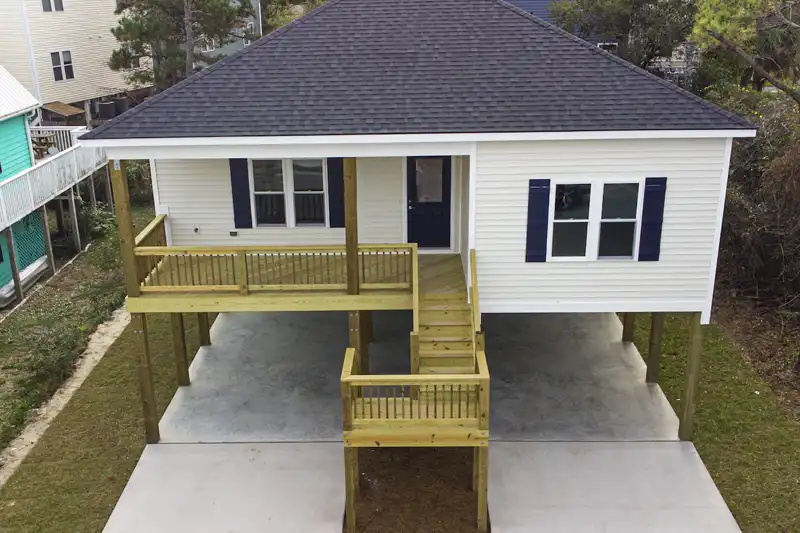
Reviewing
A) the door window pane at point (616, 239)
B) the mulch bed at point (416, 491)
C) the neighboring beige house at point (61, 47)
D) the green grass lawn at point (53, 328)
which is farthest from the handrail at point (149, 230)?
the neighboring beige house at point (61, 47)

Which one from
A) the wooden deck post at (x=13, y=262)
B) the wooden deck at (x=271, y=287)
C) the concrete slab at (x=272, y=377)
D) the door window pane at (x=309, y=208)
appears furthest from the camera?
the wooden deck post at (x=13, y=262)

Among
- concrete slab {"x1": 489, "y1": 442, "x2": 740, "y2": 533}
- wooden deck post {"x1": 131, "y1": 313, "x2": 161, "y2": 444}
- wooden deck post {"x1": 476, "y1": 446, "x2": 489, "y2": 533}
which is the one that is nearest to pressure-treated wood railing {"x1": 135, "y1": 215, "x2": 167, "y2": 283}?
wooden deck post {"x1": 131, "y1": 313, "x2": 161, "y2": 444}

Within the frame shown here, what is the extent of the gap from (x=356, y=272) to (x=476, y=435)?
3429 millimetres

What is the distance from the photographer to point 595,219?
470 inches

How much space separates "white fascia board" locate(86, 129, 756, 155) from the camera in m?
11.3

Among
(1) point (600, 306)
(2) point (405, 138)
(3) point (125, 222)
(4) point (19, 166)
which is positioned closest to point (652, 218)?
(1) point (600, 306)

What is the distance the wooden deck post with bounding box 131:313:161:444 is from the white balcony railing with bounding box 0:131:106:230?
835 centimetres

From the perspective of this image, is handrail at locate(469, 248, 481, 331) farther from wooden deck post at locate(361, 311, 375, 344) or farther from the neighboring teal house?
the neighboring teal house

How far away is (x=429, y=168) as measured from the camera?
47.0 ft

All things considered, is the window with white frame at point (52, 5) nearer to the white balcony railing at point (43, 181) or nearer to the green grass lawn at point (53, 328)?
the white balcony railing at point (43, 181)

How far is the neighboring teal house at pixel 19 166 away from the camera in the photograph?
21.3 metres

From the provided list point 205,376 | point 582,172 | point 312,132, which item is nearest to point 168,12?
point 205,376

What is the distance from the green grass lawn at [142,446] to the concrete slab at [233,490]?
454 millimetres

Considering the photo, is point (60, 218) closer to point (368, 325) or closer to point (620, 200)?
point (368, 325)
